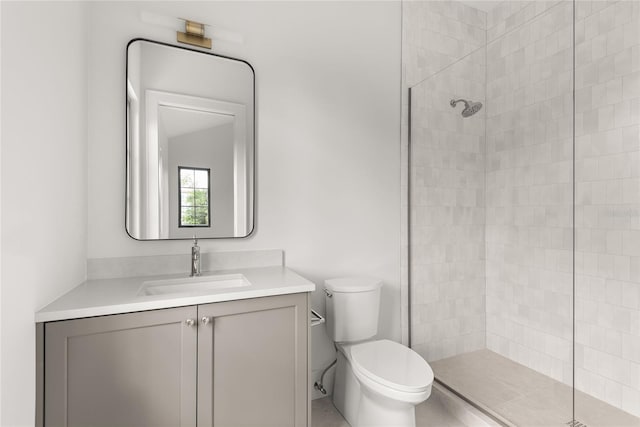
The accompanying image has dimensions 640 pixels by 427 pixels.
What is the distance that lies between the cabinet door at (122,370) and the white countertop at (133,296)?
0.03m

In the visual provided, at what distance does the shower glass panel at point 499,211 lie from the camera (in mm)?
2016

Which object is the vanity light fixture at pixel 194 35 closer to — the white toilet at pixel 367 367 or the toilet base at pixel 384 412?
the white toilet at pixel 367 367

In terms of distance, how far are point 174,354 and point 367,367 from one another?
2.84ft

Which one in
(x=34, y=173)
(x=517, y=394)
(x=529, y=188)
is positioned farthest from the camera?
(x=529, y=188)

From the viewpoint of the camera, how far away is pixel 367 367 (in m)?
1.62

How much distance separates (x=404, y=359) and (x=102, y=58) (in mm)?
2043

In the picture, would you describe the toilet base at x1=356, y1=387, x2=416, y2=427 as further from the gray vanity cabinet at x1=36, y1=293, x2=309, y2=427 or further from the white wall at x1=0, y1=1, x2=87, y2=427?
the white wall at x1=0, y1=1, x2=87, y2=427

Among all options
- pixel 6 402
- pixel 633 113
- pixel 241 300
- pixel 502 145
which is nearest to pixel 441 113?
pixel 502 145

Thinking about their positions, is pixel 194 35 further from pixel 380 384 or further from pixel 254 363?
pixel 380 384

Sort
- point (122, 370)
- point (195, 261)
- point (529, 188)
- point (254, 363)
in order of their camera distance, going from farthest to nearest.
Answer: point (529, 188), point (195, 261), point (254, 363), point (122, 370)

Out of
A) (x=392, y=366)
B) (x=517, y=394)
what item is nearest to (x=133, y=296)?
(x=392, y=366)

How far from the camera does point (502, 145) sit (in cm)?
236

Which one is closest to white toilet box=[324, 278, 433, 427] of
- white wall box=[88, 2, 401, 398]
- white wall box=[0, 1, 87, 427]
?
white wall box=[88, 2, 401, 398]

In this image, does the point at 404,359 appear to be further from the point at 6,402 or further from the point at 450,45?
the point at 450,45
